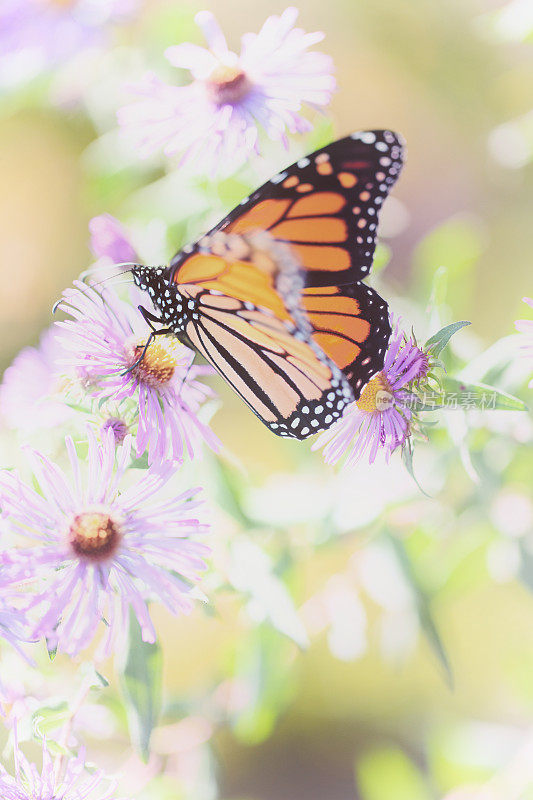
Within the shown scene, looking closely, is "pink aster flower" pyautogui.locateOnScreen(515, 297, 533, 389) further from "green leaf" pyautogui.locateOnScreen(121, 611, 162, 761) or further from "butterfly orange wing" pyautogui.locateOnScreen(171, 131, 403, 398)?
"green leaf" pyautogui.locateOnScreen(121, 611, 162, 761)

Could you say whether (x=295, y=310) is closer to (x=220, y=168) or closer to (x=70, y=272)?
(x=220, y=168)

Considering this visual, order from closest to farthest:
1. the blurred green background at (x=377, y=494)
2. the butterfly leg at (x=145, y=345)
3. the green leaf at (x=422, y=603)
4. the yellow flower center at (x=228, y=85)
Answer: the butterfly leg at (x=145, y=345), the yellow flower center at (x=228, y=85), the green leaf at (x=422, y=603), the blurred green background at (x=377, y=494)

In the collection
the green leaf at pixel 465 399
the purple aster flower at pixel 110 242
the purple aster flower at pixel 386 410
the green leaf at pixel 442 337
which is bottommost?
the green leaf at pixel 465 399

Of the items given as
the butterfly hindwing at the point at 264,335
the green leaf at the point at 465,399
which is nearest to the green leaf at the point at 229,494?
the butterfly hindwing at the point at 264,335

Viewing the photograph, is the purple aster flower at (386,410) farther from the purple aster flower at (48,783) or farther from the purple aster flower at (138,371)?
the purple aster flower at (48,783)

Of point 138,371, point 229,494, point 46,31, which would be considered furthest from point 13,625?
point 46,31
